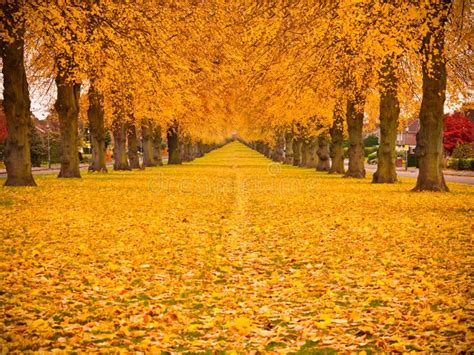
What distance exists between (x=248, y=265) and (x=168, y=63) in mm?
12368

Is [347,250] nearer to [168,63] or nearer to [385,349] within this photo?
[385,349]

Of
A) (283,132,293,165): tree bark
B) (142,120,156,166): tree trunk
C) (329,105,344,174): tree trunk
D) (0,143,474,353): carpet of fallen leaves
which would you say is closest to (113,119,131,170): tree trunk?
(142,120,156,166): tree trunk

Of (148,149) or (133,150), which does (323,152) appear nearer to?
(133,150)

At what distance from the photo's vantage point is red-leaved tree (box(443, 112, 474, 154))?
78.1 m

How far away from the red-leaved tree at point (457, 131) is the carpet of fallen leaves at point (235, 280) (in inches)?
2493

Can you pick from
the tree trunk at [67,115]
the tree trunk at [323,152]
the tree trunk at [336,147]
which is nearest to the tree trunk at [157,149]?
the tree trunk at [323,152]

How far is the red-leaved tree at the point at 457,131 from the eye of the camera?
78.1 m

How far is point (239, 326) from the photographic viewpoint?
671 cm

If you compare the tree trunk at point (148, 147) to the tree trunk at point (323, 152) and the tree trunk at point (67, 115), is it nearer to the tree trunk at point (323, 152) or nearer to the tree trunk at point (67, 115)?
the tree trunk at point (323, 152)

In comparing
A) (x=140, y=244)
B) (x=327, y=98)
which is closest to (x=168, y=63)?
(x=140, y=244)

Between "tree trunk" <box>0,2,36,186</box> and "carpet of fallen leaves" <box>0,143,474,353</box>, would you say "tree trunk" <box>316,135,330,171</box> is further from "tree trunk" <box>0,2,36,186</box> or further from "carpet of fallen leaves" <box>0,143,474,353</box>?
"carpet of fallen leaves" <box>0,143,474,353</box>

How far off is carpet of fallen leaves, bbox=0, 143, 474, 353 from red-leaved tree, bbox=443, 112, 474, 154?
63.3 meters

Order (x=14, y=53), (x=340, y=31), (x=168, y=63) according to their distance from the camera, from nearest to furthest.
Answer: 1. (x=340, y=31)
2. (x=168, y=63)
3. (x=14, y=53)

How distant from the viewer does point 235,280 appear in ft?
30.7
